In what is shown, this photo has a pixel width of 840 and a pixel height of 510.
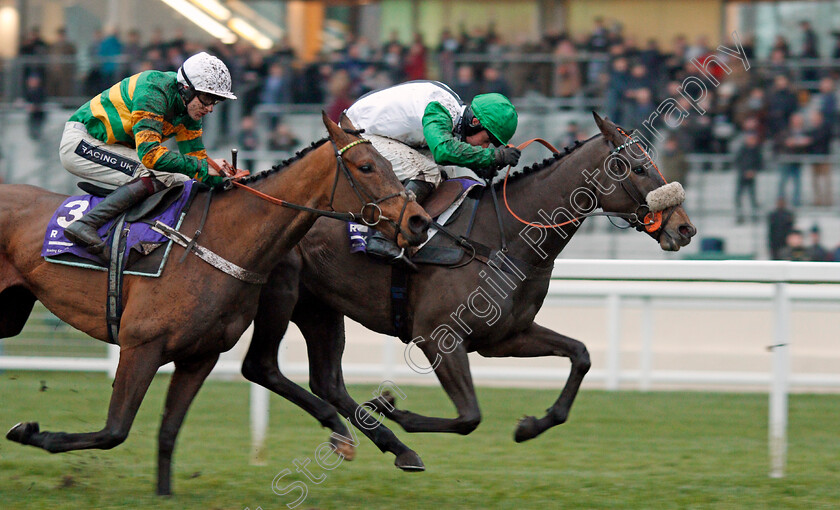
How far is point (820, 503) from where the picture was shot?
5039 millimetres

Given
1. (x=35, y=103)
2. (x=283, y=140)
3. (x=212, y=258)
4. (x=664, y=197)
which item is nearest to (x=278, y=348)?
(x=212, y=258)

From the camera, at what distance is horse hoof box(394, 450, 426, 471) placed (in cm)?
521

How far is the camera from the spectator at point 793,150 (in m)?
11.0

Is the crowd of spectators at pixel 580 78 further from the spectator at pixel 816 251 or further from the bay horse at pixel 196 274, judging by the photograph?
the bay horse at pixel 196 274

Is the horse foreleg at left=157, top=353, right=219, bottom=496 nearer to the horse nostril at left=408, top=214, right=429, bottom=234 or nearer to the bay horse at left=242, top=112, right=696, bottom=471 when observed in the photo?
the bay horse at left=242, top=112, right=696, bottom=471

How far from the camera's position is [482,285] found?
16.9ft

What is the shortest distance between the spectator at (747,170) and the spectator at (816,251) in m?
0.71

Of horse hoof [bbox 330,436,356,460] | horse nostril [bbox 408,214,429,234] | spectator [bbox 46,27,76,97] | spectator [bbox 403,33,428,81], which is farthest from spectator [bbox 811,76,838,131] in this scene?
spectator [bbox 46,27,76,97]

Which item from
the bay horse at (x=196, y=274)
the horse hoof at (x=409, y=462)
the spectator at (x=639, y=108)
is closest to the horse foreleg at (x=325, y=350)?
the horse hoof at (x=409, y=462)

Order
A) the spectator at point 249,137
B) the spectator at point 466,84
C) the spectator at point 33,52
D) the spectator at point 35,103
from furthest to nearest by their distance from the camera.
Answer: the spectator at point 33,52 < the spectator at point 35,103 < the spectator at point 249,137 < the spectator at point 466,84

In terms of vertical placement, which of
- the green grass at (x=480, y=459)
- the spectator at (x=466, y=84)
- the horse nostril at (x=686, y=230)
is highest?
the spectator at (x=466, y=84)

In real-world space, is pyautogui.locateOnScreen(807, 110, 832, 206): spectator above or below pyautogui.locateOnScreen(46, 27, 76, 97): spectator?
below

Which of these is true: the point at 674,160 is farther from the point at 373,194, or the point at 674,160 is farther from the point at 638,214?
the point at 373,194

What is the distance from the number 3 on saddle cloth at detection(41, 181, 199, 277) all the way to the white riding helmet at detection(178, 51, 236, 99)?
0.47 m
